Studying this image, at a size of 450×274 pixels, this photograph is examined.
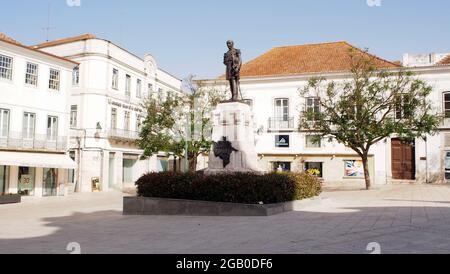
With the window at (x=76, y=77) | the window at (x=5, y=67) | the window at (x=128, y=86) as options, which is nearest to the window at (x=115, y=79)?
the window at (x=128, y=86)

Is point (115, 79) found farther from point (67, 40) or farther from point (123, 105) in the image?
Result: point (67, 40)

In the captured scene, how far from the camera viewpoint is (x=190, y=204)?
526 inches

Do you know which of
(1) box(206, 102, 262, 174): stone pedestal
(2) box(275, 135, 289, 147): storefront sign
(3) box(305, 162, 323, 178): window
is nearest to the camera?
(1) box(206, 102, 262, 174): stone pedestal

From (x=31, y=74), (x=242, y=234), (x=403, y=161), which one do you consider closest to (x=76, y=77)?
(x=31, y=74)

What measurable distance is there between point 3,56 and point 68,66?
501cm

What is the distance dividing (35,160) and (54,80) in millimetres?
5838

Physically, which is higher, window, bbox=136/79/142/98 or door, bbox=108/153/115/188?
window, bbox=136/79/142/98

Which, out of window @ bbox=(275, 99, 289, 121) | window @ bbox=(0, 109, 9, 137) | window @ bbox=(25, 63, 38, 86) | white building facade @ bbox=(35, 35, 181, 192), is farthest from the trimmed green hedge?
window @ bbox=(275, 99, 289, 121)

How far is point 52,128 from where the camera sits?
28.2 meters

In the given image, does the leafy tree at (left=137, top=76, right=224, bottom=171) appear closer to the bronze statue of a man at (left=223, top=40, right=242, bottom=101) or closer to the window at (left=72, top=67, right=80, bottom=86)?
the window at (left=72, top=67, right=80, bottom=86)

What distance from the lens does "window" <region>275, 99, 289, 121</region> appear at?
126 feet

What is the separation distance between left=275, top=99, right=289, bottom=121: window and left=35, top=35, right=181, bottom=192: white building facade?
12.8 metres

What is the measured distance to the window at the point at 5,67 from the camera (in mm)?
24953

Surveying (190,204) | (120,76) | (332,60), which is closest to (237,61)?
(190,204)
